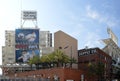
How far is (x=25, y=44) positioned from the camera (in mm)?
135750

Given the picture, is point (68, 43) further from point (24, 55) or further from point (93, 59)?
point (24, 55)

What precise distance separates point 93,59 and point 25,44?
33.9 meters

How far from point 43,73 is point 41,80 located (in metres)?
9.96

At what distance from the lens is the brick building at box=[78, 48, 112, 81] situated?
361ft

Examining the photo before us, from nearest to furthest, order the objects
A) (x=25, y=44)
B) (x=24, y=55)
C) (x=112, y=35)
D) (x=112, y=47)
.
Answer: (x=24, y=55) → (x=25, y=44) → (x=112, y=47) → (x=112, y=35)

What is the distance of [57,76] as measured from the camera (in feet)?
289

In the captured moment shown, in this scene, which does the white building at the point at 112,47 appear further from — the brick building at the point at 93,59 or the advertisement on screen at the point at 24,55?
the advertisement on screen at the point at 24,55

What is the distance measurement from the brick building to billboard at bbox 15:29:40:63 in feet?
70.6

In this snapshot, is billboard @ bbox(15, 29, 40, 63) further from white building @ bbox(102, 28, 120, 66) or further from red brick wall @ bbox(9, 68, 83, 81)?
red brick wall @ bbox(9, 68, 83, 81)

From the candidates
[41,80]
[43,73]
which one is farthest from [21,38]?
[41,80]

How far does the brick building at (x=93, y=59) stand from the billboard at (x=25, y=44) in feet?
70.6

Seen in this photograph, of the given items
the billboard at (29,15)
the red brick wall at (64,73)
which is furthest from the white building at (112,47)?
the red brick wall at (64,73)

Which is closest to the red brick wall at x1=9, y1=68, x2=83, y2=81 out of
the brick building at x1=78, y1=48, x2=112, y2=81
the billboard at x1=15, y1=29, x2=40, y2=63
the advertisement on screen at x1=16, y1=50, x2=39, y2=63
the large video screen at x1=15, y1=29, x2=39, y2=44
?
the brick building at x1=78, y1=48, x2=112, y2=81

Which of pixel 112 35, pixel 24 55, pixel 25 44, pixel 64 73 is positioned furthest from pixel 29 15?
pixel 64 73
